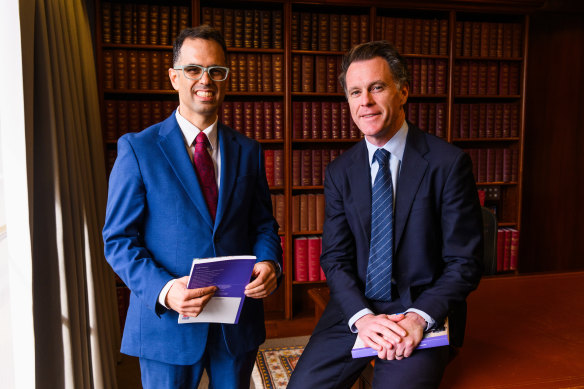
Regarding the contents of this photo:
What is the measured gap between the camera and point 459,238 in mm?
1537

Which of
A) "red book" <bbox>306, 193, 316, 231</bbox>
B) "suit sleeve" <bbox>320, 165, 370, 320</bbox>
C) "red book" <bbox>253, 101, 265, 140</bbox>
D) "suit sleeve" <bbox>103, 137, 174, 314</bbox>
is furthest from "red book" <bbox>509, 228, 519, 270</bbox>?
"suit sleeve" <bbox>103, 137, 174, 314</bbox>

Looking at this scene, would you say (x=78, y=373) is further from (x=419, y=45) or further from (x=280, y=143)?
(x=419, y=45)

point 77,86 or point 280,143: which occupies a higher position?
point 77,86

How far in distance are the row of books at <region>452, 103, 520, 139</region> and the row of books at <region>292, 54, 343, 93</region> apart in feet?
3.41

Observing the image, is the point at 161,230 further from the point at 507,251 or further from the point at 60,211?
the point at 507,251

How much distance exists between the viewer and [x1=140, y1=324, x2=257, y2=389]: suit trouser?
4.46ft

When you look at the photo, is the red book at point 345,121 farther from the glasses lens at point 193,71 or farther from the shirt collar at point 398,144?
the glasses lens at point 193,71

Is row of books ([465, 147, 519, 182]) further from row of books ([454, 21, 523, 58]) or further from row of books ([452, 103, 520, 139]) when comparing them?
row of books ([454, 21, 523, 58])

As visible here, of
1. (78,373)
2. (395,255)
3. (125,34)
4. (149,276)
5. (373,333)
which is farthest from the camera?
(125,34)

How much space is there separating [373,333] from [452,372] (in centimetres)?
26

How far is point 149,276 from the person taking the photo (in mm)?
1255

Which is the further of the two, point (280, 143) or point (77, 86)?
point (280, 143)

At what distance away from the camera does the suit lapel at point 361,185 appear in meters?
1.63

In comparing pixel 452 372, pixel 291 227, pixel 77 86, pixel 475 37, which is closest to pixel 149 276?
pixel 452 372
